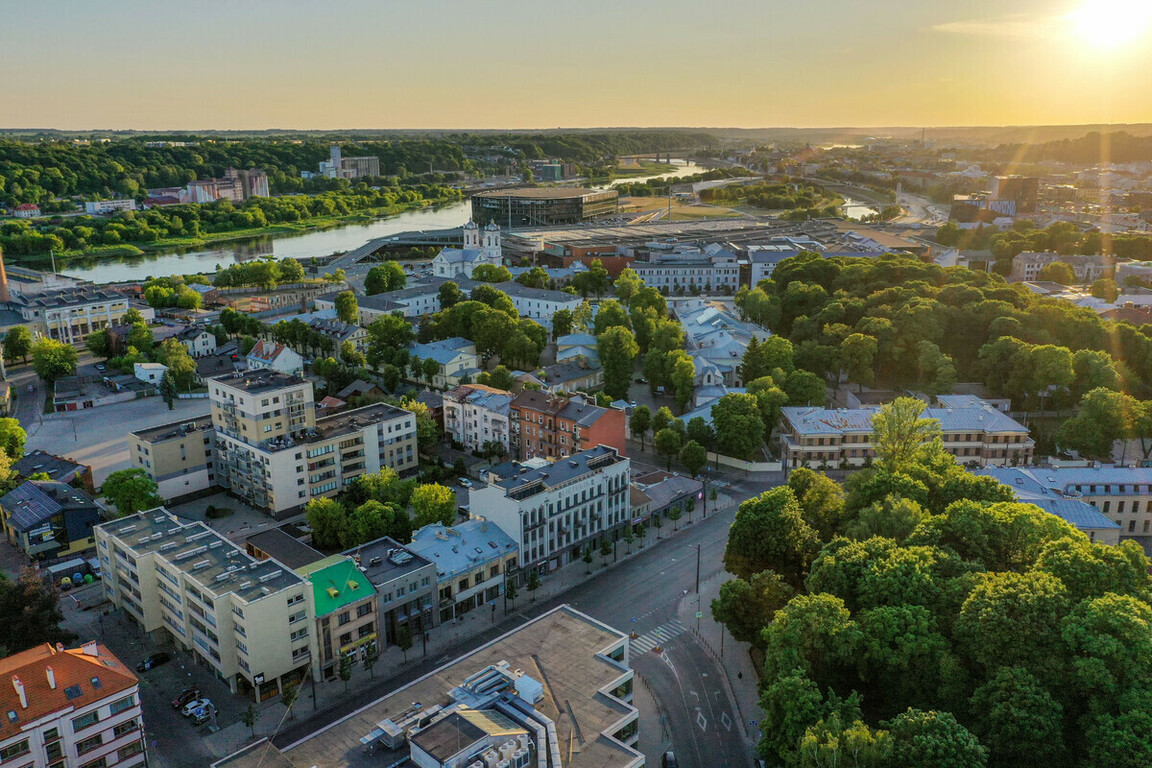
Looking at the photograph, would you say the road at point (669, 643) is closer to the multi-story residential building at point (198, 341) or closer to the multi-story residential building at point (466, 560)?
the multi-story residential building at point (466, 560)

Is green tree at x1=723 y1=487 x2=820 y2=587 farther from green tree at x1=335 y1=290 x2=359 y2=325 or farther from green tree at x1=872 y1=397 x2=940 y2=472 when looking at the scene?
green tree at x1=335 y1=290 x2=359 y2=325

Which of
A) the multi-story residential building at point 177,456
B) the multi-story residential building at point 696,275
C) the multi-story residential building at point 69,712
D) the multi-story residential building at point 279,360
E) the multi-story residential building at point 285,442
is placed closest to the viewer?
the multi-story residential building at point 69,712

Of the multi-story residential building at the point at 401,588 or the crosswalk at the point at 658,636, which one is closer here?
the multi-story residential building at the point at 401,588

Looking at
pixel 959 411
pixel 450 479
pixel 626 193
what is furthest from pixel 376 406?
pixel 626 193

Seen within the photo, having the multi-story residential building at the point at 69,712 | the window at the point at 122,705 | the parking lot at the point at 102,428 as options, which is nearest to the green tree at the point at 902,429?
the window at the point at 122,705

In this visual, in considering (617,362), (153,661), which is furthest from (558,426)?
(153,661)

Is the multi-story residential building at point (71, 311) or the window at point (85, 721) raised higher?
the multi-story residential building at point (71, 311)
